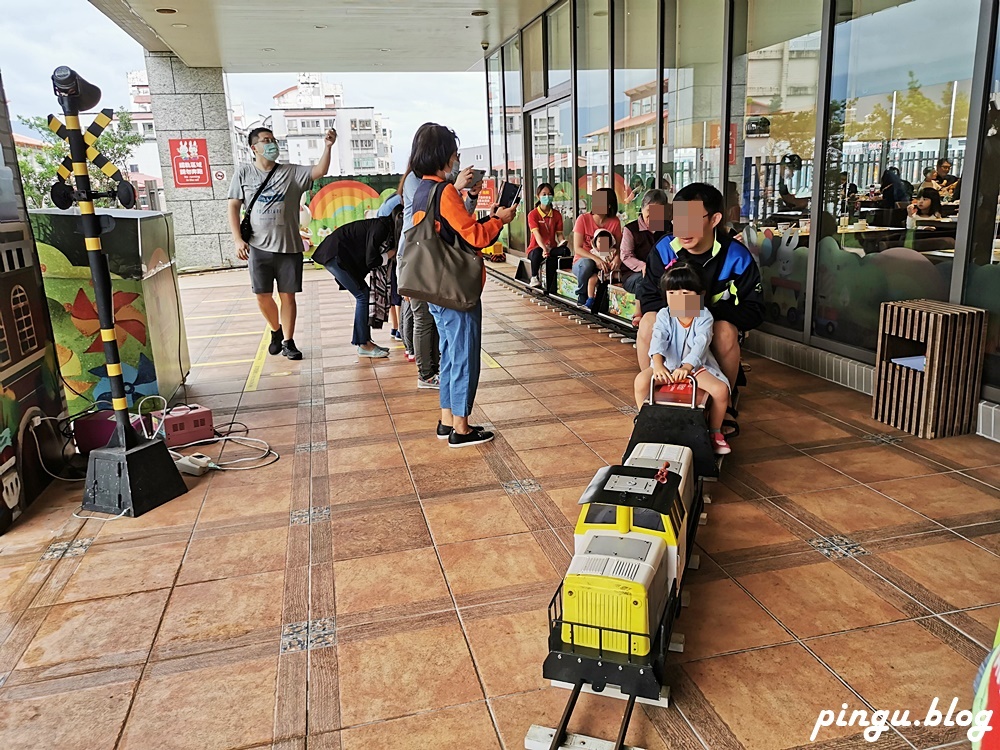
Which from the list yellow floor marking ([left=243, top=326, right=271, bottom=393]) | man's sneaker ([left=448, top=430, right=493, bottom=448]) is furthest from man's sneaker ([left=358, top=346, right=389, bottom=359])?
man's sneaker ([left=448, top=430, right=493, bottom=448])

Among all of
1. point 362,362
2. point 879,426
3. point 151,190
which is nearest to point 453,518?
point 879,426

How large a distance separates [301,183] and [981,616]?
5.06 metres

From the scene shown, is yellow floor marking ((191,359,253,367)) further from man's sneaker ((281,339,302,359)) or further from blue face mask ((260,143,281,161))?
blue face mask ((260,143,281,161))

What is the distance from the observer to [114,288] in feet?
13.3

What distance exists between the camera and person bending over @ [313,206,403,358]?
530 centimetres

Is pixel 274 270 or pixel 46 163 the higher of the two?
pixel 46 163

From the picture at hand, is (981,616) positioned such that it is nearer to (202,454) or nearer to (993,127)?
(993,127)

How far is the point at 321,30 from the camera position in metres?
10.2

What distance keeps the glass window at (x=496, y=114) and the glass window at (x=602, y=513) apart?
10638 mm

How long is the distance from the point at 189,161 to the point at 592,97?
25.4 feet

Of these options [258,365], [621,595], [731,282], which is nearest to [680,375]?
[731,282]

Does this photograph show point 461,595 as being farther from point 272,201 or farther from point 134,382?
point 272,201

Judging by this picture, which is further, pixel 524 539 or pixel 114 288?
pixel 114 288

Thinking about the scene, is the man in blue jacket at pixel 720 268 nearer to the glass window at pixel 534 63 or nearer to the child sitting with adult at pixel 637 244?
the child sitting with adult at pixel 637 244
